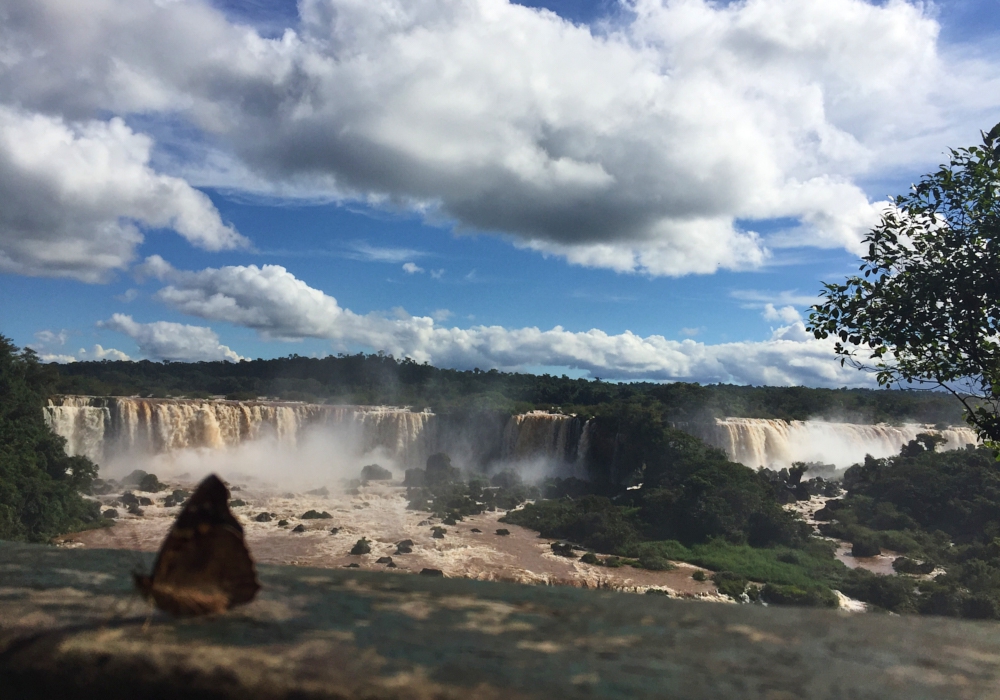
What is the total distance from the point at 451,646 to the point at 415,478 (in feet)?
123

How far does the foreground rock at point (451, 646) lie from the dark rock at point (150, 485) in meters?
33.6

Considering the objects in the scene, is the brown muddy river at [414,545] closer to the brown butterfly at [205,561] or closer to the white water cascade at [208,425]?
the white water cascade at [208,425]

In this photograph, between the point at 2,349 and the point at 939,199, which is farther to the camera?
the point at 2,349

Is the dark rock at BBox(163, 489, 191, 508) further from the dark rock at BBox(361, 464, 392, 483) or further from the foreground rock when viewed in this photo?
the foreground rock

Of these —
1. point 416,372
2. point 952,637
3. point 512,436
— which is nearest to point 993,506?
point 512,436

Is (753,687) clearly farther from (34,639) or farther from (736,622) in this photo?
(34,639)

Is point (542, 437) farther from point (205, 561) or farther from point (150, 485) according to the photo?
point (205, 561)

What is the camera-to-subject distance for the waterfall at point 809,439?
40.7 meters

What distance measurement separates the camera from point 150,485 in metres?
32.2

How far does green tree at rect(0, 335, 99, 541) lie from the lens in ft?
68.8

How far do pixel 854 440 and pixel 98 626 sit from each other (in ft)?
164

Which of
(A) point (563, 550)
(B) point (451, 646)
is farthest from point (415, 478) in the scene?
(B) point (451, 646)

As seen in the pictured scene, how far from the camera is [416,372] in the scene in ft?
233

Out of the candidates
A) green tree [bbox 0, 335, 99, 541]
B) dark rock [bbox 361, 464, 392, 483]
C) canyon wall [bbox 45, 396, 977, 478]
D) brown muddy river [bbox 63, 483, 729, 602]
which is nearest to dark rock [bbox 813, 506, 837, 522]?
canyon wall [bbox 45, 396, 977, 478]
